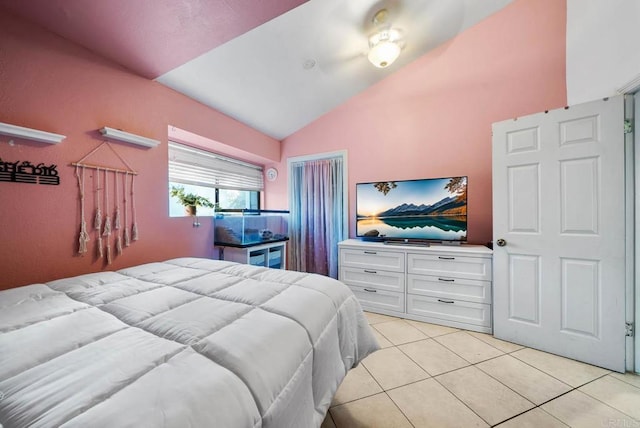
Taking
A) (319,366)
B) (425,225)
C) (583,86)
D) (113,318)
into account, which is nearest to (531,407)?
(319,366)

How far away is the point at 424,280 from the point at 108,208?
2830mm

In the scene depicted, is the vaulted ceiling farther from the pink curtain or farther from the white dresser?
the white dresser

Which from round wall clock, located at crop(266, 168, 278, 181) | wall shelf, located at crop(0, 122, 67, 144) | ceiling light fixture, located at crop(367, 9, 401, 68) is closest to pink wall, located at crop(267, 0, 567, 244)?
ceiling light fixture, located at crop(367, 9, 401, 68)

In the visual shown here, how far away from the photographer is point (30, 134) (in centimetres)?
135

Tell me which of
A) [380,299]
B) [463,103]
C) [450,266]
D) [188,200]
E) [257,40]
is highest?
[257,40]

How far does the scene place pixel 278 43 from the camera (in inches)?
79.7

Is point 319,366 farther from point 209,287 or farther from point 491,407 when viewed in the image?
point 491,407

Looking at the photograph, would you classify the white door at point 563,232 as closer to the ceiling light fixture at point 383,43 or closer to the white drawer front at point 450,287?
the white drawer front at point 450,287

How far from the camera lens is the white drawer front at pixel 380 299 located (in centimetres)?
247

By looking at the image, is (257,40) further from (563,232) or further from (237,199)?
(563,232)

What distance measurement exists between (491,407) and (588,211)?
1553 mm

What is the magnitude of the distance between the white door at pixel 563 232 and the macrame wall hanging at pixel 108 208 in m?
3.13

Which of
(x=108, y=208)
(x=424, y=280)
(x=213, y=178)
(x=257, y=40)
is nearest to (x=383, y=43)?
(x=257, y=40)

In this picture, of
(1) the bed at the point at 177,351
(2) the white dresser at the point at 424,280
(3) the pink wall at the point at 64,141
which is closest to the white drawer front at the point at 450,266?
(2) the white dresser at the point at 424,280
